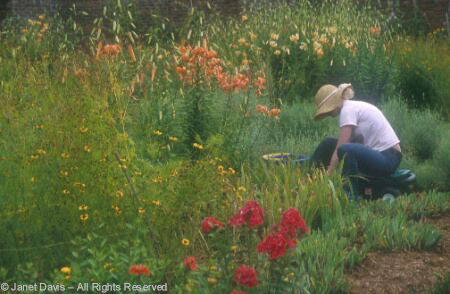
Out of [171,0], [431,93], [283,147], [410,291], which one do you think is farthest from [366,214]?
[171,0]

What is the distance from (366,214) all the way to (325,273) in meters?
1.29

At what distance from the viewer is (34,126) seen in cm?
593

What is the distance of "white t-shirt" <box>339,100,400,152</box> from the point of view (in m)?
7.38

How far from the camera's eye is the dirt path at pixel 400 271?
4.74 m

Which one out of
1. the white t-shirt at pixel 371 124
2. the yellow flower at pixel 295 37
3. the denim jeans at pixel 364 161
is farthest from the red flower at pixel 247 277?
the yellow flower at pixel 295 37

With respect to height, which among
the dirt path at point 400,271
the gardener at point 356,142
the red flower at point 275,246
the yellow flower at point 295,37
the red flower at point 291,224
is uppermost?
the yellow flower at point 295,37

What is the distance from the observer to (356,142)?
7641 mm

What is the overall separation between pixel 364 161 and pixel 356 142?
1.45ft

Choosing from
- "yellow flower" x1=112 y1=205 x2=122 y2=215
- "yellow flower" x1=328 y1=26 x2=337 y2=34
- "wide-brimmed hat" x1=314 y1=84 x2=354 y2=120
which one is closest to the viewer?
"yellow flower" x1=112 y1=205 x2=122 y2=215

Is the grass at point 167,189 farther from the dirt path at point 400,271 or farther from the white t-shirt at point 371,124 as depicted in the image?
the white t-shirt at point 371,124

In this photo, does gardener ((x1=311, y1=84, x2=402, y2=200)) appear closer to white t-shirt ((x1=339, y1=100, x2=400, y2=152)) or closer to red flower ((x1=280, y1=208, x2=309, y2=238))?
white t-shirt ((x1=339, y1=100, x2=400, y2=152))

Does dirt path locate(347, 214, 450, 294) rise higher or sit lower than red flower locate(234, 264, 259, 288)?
lower

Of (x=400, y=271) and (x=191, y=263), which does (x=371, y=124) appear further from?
(x=191, y=263)

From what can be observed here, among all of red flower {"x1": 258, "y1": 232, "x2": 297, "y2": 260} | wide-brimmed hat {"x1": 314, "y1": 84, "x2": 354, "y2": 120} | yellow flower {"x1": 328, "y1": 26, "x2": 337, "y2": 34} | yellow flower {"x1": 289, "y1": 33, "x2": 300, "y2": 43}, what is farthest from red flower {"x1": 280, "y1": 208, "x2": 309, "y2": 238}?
yellow flower {"x1": 328, "y1": 26, "x2": 337, "y2": 34}
